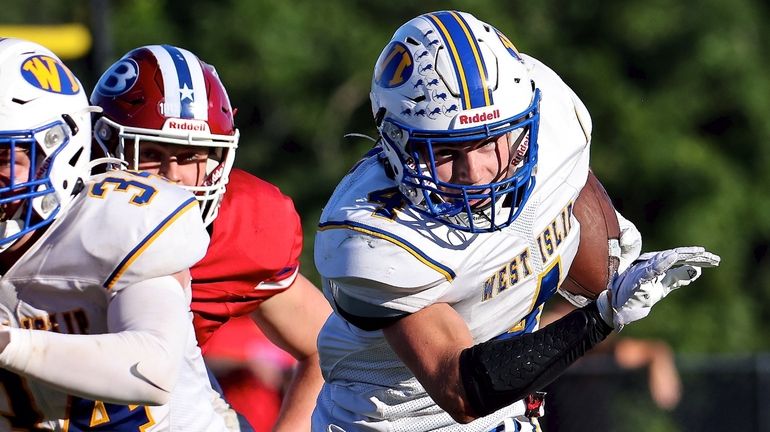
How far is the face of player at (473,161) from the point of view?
326 centimetres

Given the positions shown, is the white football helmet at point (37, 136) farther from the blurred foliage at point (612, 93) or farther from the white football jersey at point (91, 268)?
the blurred foliage at point (612, 93)

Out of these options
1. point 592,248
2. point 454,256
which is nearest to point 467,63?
point 454,256

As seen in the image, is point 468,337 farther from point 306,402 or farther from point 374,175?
point 306,402

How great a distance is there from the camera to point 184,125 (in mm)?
3869

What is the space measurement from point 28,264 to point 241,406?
3.07 metres

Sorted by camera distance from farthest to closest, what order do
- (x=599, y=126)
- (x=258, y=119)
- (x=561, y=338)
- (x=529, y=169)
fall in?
(x=258, y=119) < (x=599, y=126) < (x=529, y=169) < (x=561, y=338)

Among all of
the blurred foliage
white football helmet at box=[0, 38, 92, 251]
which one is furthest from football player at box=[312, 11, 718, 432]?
the blurred foliage

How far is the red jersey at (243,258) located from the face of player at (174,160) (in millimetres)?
159

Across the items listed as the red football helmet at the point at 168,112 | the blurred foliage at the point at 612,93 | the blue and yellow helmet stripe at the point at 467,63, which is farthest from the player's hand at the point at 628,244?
the blurred foliage at the point at 612,93

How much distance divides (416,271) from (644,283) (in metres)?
0.49

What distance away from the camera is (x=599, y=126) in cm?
A: 1070

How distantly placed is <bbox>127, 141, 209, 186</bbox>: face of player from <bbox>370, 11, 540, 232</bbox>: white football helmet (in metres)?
0.65

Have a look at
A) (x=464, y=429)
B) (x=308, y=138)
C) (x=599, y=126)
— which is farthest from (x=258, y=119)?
(x=464, y=429)

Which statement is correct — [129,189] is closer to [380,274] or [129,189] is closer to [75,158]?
[75,158]
